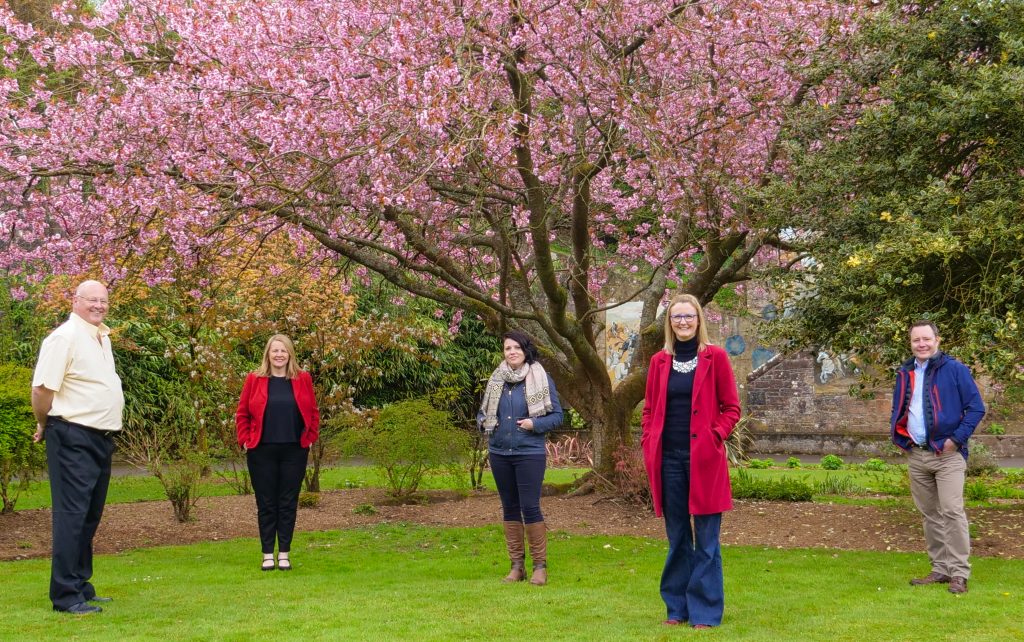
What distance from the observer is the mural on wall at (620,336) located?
88.4 ft

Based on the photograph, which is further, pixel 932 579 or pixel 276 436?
pixel 276 436

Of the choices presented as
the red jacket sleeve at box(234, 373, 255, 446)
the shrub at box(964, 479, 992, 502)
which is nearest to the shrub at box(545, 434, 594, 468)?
the shrub at box(964, 479, 992, 502)

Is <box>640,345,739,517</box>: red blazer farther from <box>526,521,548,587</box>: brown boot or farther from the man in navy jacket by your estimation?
the man in navy jacket

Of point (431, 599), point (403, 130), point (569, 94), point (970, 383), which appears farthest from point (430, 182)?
point (970, 383)

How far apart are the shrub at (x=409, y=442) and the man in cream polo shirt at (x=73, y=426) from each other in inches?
230

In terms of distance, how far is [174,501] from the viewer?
10.4 meters

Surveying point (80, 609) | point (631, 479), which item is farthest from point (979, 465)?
point (80, 609)

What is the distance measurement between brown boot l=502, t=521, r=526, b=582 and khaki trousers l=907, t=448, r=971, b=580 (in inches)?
102

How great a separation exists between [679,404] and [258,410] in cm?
339

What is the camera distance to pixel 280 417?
7.46 metres

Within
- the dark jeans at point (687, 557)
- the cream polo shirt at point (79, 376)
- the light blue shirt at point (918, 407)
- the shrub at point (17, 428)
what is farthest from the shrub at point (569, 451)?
the cream polo shirt at point (79, 376)

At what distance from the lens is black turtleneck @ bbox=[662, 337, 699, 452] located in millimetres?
5395

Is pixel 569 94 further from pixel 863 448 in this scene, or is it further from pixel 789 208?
pixel 863 448

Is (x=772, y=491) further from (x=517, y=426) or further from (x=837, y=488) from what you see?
(x=517, y=426)
